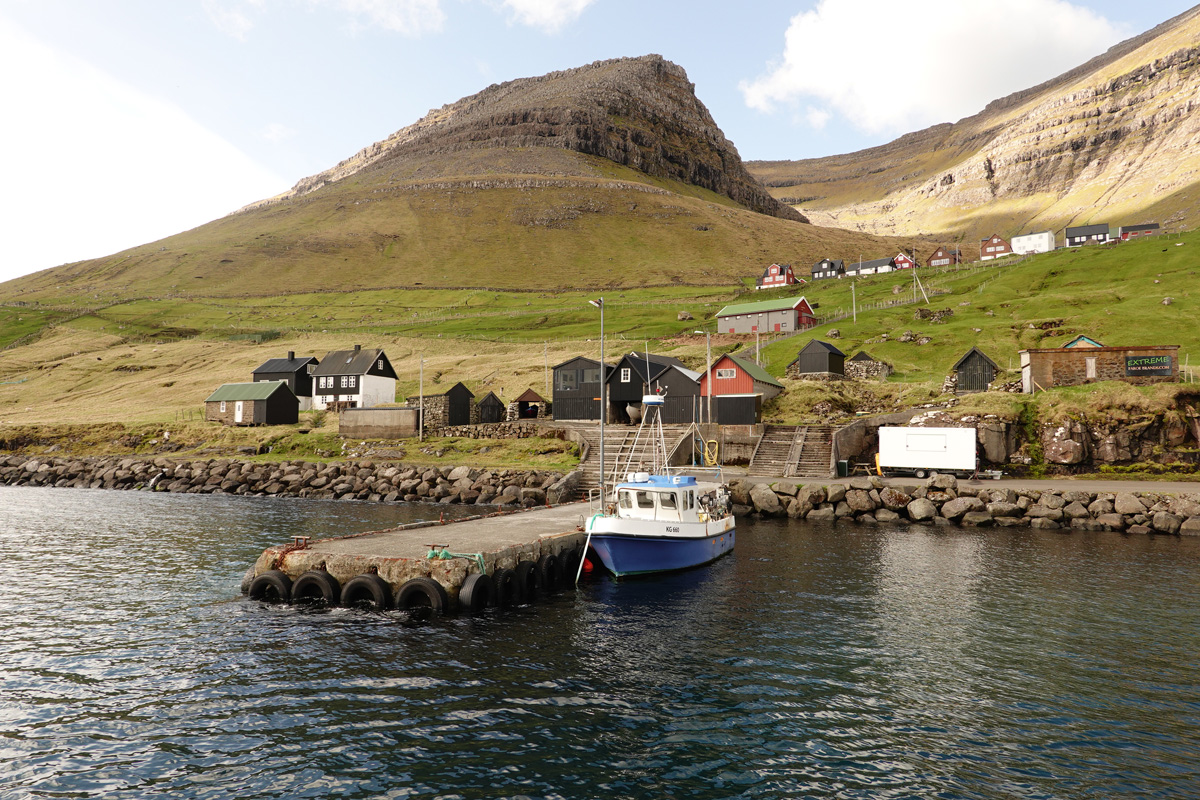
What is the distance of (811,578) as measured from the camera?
30266 millimetres

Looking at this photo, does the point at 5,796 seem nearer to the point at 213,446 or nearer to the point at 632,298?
the point at 213,446

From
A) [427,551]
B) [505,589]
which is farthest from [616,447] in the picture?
[505,589]

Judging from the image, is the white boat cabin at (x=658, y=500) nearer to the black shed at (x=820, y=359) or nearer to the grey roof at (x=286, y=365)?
the black shed at (x=820, y=359)

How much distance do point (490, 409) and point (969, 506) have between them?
168 ft

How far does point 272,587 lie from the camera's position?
88.3ft

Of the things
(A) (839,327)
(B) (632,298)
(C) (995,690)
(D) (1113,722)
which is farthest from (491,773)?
(B) (632,298)

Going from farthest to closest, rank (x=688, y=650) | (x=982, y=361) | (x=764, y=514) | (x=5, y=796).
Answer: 1. (x=982, y=361)
2. (x=764, y=514)
3. (x=688, y=650)
4. (x=5, y=796)

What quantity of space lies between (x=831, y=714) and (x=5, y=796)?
1745cm

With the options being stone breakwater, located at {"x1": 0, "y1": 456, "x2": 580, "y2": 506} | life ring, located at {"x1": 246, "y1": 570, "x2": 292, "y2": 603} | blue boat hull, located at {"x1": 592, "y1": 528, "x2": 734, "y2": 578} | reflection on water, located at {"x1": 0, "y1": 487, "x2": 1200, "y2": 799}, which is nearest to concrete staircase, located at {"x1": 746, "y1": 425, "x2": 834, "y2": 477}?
stone breakwater, located at {"x1": 0, "y1": 456, "x2": 580, "y2": 506}

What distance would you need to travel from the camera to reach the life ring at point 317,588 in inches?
1025

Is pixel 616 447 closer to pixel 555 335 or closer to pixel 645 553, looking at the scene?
pixel 645 553

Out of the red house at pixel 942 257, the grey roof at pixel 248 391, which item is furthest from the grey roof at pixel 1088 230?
the grey roof at pixel 248 391

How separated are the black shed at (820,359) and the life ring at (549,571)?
2380 inches

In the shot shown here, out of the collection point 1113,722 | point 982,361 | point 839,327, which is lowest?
point 1113,722
